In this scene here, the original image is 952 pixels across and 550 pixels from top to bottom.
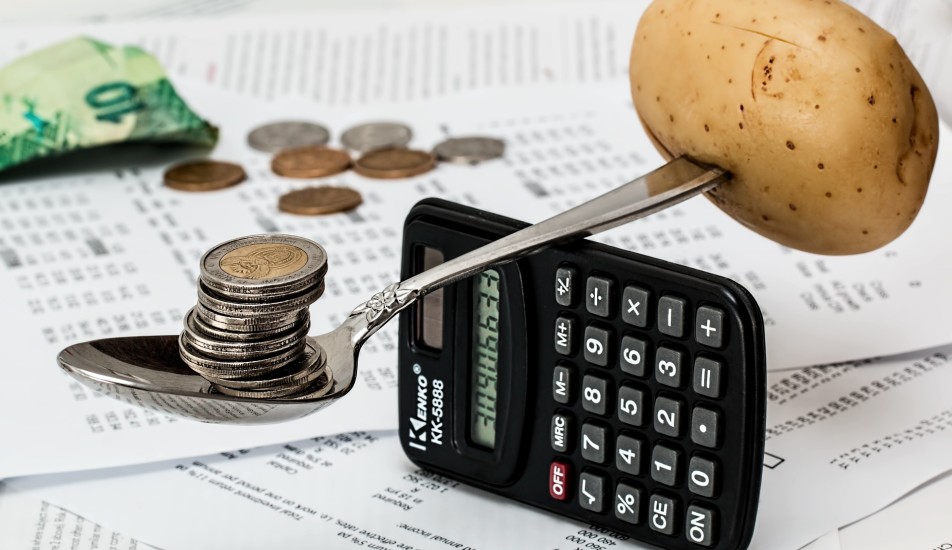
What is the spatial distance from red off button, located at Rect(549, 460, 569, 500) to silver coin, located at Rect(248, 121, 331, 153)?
46cm

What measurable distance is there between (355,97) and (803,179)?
0.55 metres

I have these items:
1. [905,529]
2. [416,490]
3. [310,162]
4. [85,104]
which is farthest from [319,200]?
[905,529]

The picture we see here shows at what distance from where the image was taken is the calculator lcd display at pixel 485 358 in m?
0.50

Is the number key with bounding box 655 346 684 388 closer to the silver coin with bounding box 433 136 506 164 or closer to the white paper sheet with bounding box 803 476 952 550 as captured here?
the white paper sheet with bounding box 803 476 952 550

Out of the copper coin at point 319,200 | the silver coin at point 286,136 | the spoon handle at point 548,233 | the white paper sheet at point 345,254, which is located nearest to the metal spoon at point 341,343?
the spoon handle at point 548,233

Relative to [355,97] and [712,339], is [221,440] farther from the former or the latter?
[355,97]

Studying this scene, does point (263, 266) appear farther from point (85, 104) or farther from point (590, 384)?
point (85, 104)

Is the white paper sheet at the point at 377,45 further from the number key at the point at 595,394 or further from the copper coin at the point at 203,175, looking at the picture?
the number key at the point at 595,394

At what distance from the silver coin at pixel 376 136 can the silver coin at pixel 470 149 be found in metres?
0.03

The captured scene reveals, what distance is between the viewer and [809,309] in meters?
0.68

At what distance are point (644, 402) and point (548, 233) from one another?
0.23 ft

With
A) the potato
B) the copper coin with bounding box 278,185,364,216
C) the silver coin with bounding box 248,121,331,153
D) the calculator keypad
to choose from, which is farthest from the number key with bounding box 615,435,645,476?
the silver coin with bounding box 248,121,331,153

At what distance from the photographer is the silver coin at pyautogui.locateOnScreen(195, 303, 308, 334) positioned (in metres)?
0.44

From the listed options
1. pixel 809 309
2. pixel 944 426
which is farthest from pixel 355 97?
pixel 944 426
